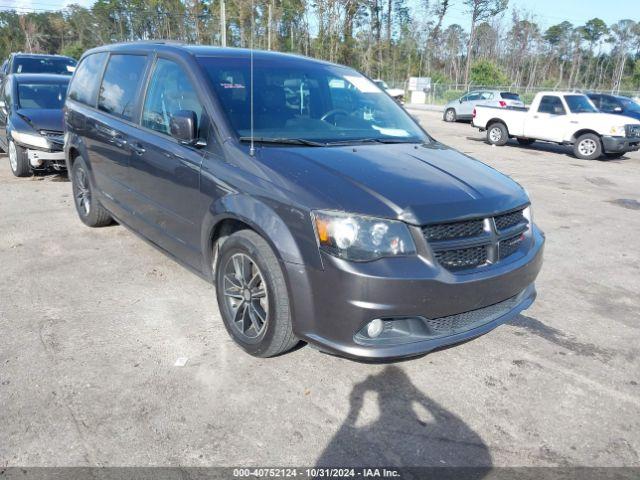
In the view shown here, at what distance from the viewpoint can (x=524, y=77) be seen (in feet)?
263

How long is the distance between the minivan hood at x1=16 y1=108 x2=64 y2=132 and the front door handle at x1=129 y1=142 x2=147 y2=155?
4.83 m

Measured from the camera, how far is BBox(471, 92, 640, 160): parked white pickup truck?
13.6 meters

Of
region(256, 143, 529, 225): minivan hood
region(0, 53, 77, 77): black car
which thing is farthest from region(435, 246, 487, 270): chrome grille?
region(0, 53, 77, 77): black car

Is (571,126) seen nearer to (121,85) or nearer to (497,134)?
(497,134)

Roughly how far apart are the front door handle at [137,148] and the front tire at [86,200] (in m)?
1.46

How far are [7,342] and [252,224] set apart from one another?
1.87 meters

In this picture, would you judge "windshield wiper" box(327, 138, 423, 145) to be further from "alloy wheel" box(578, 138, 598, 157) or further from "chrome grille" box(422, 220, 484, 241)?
"alloy wheel" box(578, 138, 598, 157)

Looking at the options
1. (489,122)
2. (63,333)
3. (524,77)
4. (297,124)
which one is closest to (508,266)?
(297,124)

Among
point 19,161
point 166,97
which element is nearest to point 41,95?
point 19,161

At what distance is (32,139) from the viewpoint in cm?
808

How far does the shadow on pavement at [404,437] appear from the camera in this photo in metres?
2.51

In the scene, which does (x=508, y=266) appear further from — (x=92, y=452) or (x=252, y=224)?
(x=92, y=452)

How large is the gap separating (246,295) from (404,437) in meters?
1.26

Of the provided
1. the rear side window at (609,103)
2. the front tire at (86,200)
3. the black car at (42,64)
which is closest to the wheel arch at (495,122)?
the rear side window at (609,103)
